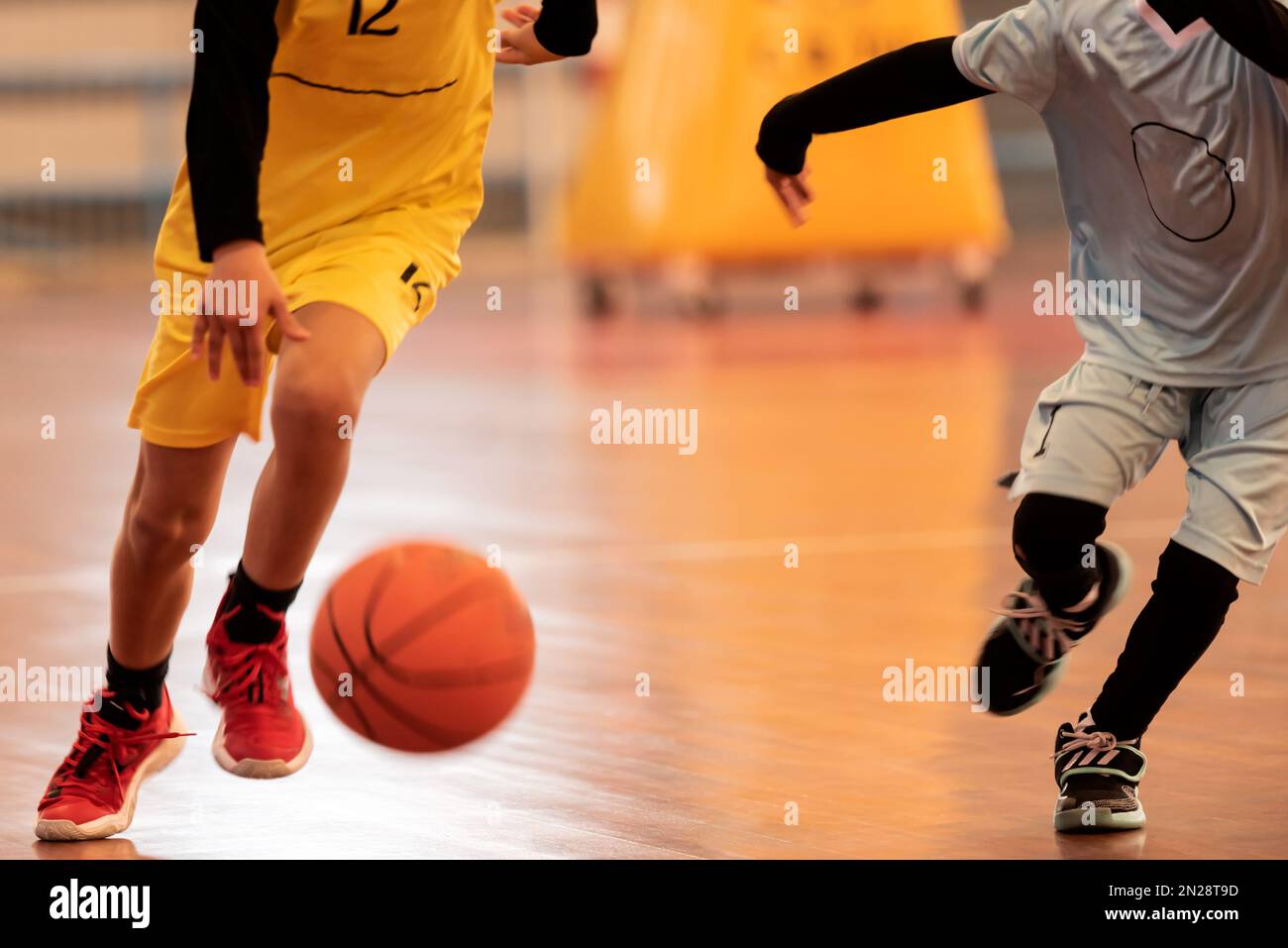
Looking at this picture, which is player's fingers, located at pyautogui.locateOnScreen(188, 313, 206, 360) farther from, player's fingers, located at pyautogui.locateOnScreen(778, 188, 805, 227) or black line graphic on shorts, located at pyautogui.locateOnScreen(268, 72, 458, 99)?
player's fingers, located at pyautogui.locateOnScreen(778, 188, 805, 227)

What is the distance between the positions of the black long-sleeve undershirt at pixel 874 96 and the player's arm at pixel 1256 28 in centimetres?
44

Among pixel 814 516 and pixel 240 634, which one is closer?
pixel 240 634

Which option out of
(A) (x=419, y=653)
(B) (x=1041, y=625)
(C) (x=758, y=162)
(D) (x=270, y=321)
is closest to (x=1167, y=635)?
(B) (x=1041, y=625)

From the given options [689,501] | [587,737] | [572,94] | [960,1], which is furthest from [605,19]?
[587,737]

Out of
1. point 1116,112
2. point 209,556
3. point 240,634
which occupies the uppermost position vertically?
point 1116,112

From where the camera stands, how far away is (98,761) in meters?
3.58

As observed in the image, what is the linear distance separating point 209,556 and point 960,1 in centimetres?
2045

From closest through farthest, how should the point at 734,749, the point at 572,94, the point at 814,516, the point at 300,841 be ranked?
1. the point at 300,841
2. the point at 734,749
3. the point at 814,516
4. the point at 572,94

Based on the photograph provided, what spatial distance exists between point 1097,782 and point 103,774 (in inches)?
60.8

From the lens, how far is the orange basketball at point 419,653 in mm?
3492

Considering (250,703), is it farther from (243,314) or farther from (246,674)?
(243,314)
